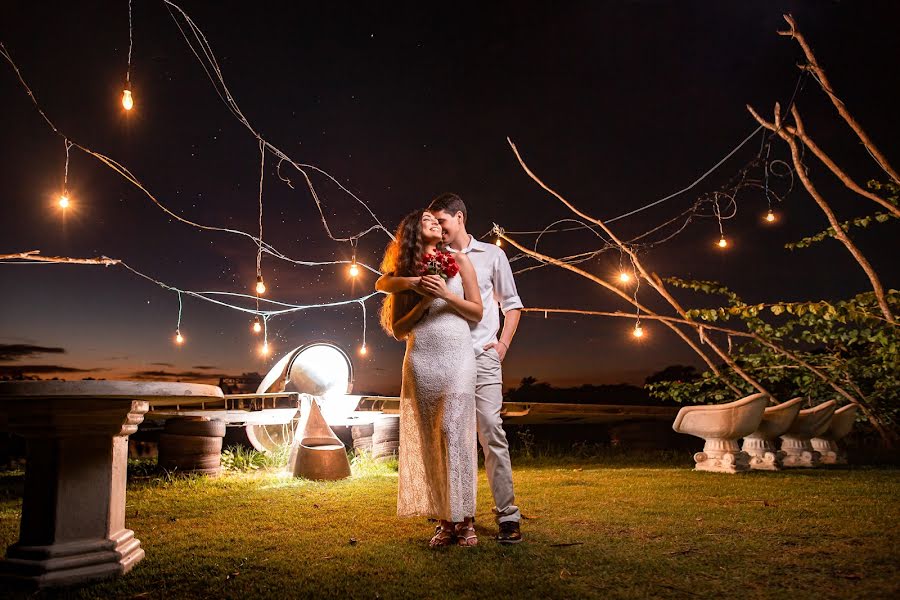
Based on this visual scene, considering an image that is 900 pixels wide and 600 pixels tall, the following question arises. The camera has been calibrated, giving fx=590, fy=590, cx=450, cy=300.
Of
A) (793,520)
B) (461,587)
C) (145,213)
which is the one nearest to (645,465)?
(793,520)

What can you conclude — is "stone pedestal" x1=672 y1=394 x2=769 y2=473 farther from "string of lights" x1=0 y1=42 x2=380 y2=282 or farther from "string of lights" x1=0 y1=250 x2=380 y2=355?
"string of lights" x1=0 y1=250 x2=380 y2=355

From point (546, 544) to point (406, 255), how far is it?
1512 millimetres

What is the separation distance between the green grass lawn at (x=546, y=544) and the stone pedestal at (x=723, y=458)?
0.83m

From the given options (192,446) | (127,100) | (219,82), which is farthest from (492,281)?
(192,446)

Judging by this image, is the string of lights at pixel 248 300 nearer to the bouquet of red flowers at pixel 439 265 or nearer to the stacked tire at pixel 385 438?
the stacked tire at pixel 385 438

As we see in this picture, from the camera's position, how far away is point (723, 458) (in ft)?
18.1

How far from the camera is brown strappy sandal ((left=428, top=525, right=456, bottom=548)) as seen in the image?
2.68 metres

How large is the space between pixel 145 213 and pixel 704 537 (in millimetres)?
5916

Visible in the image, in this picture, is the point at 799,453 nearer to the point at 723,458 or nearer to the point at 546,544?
the point at 723,458

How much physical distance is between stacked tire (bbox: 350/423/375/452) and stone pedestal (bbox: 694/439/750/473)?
385 cm

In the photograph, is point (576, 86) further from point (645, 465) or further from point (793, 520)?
point (793, 520)

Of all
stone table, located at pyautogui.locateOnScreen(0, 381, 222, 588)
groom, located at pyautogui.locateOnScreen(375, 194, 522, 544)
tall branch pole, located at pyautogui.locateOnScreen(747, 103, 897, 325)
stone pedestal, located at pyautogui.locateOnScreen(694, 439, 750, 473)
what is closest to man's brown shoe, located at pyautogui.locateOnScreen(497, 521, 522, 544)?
groom, located at pyautogui.locateOnScreen(375, 194, 522, 544)

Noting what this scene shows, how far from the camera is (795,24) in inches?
→ 183

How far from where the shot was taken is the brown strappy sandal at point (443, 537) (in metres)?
2.68
